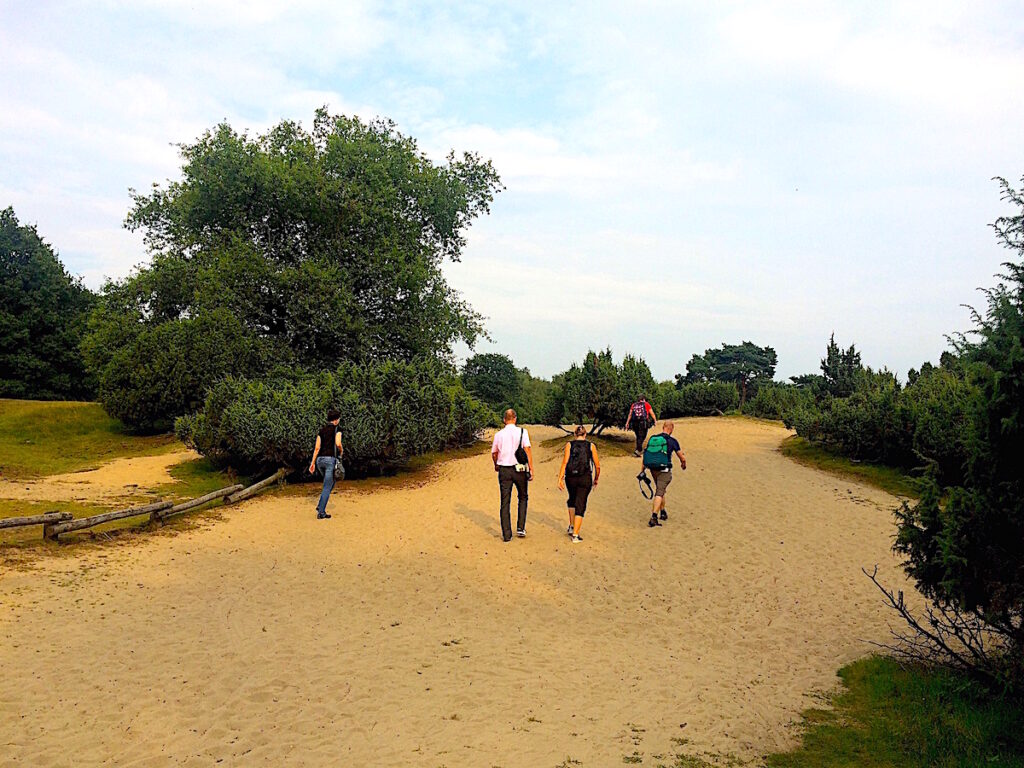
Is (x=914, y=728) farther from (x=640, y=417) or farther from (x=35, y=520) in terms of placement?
(x=640, y=417)

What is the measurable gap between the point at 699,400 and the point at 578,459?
28.4 m

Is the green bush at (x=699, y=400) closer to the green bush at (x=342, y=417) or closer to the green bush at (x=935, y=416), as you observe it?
the green bush at (x=935, y=416)

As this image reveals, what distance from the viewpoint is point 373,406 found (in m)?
18.2

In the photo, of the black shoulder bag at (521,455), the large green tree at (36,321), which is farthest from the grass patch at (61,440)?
the black shoulder bag at (521,455)

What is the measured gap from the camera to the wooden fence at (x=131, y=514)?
411 inches

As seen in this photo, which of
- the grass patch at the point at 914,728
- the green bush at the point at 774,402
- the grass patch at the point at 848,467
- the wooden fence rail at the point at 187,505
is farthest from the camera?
the green bush at the point at 774,402

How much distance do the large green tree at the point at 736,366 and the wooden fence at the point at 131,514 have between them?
47713 mm

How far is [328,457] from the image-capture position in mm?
14086

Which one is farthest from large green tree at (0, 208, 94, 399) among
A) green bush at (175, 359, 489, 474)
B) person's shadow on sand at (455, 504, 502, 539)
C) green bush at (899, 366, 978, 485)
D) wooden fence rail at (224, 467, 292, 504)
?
green bush at (899, 366, 978, 485)

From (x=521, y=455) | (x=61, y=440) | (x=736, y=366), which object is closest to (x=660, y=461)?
(x=521, y=455)

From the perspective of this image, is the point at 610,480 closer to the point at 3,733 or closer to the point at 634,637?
the point at 634,637

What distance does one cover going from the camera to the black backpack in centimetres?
1197

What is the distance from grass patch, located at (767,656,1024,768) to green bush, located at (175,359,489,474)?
43.9ft

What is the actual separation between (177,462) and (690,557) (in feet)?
55.0
